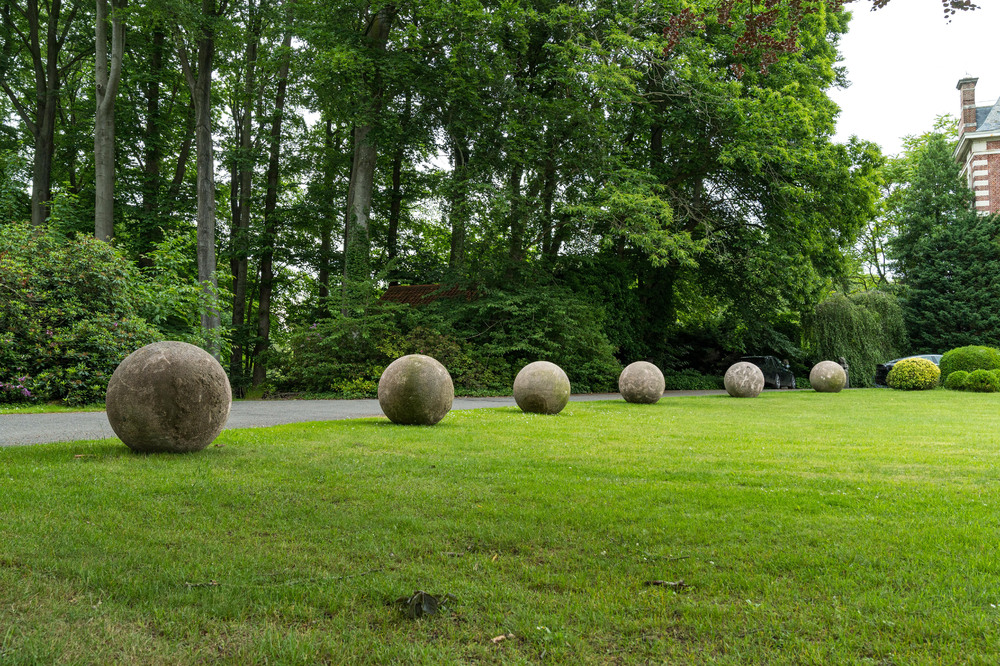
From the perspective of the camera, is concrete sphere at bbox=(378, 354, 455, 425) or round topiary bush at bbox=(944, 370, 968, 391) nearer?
concrete sphere at bbox=(378, 354, 455, 425)

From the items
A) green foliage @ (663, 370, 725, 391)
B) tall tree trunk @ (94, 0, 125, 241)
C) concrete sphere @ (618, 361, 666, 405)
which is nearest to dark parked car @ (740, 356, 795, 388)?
green foliage @ (663, 370, 725, 391)

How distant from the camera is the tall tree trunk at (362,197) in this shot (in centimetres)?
2262

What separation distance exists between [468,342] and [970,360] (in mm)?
24294

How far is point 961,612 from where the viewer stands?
11.0 feet

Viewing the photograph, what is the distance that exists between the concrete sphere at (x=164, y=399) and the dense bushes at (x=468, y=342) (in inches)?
523

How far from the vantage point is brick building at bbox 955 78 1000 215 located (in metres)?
41.4

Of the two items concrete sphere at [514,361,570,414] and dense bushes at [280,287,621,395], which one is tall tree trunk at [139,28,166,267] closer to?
dense bushes at [280,287,621,395]

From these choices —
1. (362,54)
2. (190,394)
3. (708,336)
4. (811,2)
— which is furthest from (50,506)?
(708,336)

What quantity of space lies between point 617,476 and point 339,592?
4125mm

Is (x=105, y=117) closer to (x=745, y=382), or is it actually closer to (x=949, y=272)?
(x=745, y=382)

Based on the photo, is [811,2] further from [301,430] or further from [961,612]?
[301,430]

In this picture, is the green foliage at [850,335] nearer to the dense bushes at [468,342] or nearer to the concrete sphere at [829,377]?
the concrete sphere at [829,377]

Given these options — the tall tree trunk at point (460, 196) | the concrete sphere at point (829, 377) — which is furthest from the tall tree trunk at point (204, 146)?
the concrete sphere at point (829, 377)

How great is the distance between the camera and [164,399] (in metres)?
7.26
